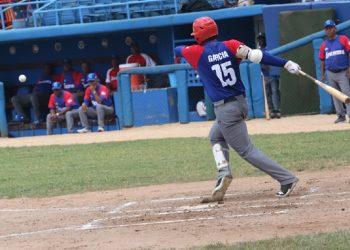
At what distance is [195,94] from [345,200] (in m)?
12.5

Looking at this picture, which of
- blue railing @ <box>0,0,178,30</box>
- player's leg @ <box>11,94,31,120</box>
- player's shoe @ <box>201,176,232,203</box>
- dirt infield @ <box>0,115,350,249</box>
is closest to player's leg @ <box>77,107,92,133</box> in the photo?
blue railing @ <box>0,0,178,30</box>

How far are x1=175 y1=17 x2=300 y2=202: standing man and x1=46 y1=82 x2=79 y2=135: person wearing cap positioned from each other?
39.6ft

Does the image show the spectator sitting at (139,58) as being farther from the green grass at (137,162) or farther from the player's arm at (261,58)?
the player's arm at (261,58)

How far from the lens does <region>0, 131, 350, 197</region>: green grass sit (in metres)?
12.1

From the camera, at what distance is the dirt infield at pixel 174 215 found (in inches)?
305

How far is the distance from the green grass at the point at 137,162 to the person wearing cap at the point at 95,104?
340 centimetres

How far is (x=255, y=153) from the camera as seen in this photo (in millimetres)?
9352

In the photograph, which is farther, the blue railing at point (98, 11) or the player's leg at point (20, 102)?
the player's leg at point (20, 102)

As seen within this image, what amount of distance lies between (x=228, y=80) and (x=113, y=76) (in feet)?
45.1

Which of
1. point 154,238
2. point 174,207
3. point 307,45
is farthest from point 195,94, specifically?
point 154,238

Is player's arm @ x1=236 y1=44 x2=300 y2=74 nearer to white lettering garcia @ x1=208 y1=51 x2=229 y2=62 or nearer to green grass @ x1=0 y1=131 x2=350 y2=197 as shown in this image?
white lettering garcia @ x1=208 y1=51 x2=229 y2=62

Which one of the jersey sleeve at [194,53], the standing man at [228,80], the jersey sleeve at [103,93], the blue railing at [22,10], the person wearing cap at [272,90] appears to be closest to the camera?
the standing man at [228,80]

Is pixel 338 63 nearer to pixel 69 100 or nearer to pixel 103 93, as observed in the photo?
pixel 103 93

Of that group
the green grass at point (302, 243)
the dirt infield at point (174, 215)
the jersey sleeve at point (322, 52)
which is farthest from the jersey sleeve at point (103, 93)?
the green grass at point (302, 243)
